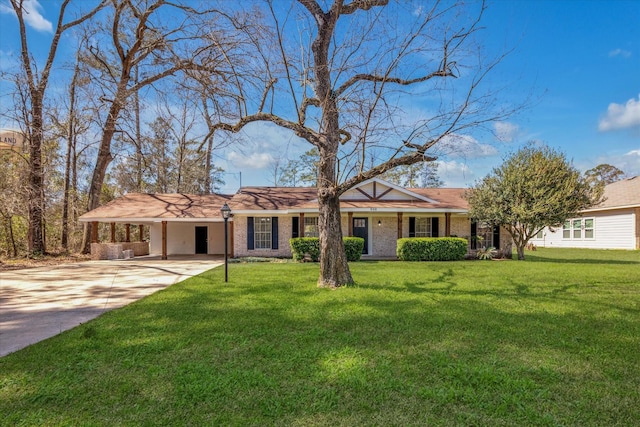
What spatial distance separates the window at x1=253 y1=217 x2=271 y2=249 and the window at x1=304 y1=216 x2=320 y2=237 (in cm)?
184

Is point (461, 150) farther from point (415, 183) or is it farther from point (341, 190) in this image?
point (415, 183)

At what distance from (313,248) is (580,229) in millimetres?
20150

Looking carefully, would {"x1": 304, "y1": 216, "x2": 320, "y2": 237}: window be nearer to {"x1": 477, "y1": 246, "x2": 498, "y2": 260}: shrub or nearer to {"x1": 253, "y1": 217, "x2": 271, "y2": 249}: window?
{"x1": 253, "y1": 217, "x2": 271, "y2": 249}: window

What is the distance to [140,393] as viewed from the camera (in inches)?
119

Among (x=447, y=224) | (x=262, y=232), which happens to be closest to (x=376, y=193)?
(x=447, y=224)

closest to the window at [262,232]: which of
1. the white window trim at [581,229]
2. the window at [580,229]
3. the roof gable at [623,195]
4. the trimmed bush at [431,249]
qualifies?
the trimmed bush at [431,249]

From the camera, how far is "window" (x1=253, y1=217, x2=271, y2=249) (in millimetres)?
16656

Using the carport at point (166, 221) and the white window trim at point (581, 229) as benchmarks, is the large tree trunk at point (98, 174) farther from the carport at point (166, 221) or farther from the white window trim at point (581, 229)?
the white window trim at point (581, 229)

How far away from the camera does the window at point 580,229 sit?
22.5 meters

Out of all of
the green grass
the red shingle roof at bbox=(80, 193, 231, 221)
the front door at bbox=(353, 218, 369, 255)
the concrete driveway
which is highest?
the red shingle roof at bbox=(80, 193, 231, 221)

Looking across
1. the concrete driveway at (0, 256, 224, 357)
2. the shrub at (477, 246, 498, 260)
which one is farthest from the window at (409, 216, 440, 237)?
the concrete driveway at (0, 256, 224, 357)

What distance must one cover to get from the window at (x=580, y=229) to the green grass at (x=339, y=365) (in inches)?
785

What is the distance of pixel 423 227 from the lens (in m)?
16.9

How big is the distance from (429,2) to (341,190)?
4.03 meters
